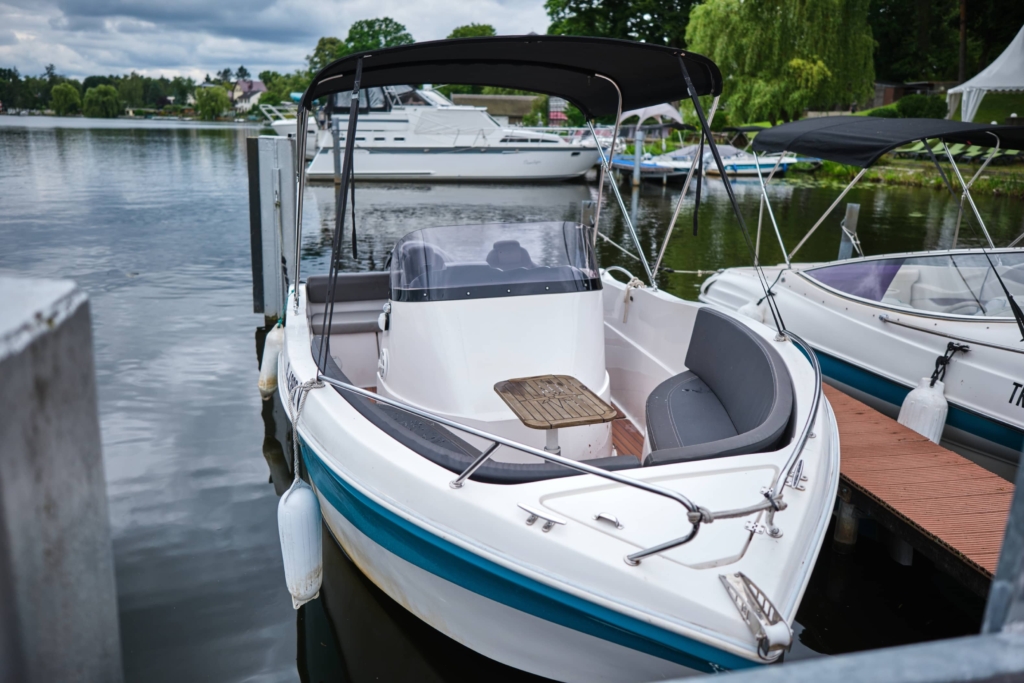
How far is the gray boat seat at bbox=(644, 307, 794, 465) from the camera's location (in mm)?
3086

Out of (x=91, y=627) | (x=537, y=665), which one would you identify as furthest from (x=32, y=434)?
(x=537, y=665)

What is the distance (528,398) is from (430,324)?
0.74m

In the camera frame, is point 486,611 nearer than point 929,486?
Yes

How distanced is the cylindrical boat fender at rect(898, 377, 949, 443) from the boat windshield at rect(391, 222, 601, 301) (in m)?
2.31

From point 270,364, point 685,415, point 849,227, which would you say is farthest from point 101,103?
point 685,415

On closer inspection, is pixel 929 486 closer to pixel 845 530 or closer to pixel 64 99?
pixel 845 530

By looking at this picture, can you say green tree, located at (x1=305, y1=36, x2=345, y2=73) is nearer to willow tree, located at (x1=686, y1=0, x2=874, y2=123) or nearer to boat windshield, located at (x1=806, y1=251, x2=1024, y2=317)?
willow tree, located at (x1=686, y1=0, x2=874, y2=123)

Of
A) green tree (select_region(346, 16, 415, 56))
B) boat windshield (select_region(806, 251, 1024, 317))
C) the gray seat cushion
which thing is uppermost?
green tree (select_region(346, 16, 415, 56))

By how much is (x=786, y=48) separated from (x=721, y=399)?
28.6 metres

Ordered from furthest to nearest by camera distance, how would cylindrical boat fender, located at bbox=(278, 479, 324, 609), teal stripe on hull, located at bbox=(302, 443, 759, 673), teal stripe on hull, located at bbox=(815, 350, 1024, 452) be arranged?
teal stripe on hull, located at bbox=(815, 350, 1024, 452)
cylindrical boat fender, located at bbox=(278, 479, 324, 609)
teal stripe on hull, located at bbox=(302, 443, 759, 673)

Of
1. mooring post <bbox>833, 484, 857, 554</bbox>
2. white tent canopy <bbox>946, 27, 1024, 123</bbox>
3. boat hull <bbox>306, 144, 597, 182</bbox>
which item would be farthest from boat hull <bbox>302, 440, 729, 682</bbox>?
A: boat hull <bbox>306, 144, 597, 182</bbox>

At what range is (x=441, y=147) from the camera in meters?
25.4

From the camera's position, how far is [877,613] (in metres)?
3.97

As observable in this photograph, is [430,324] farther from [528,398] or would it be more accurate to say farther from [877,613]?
[877,613]
